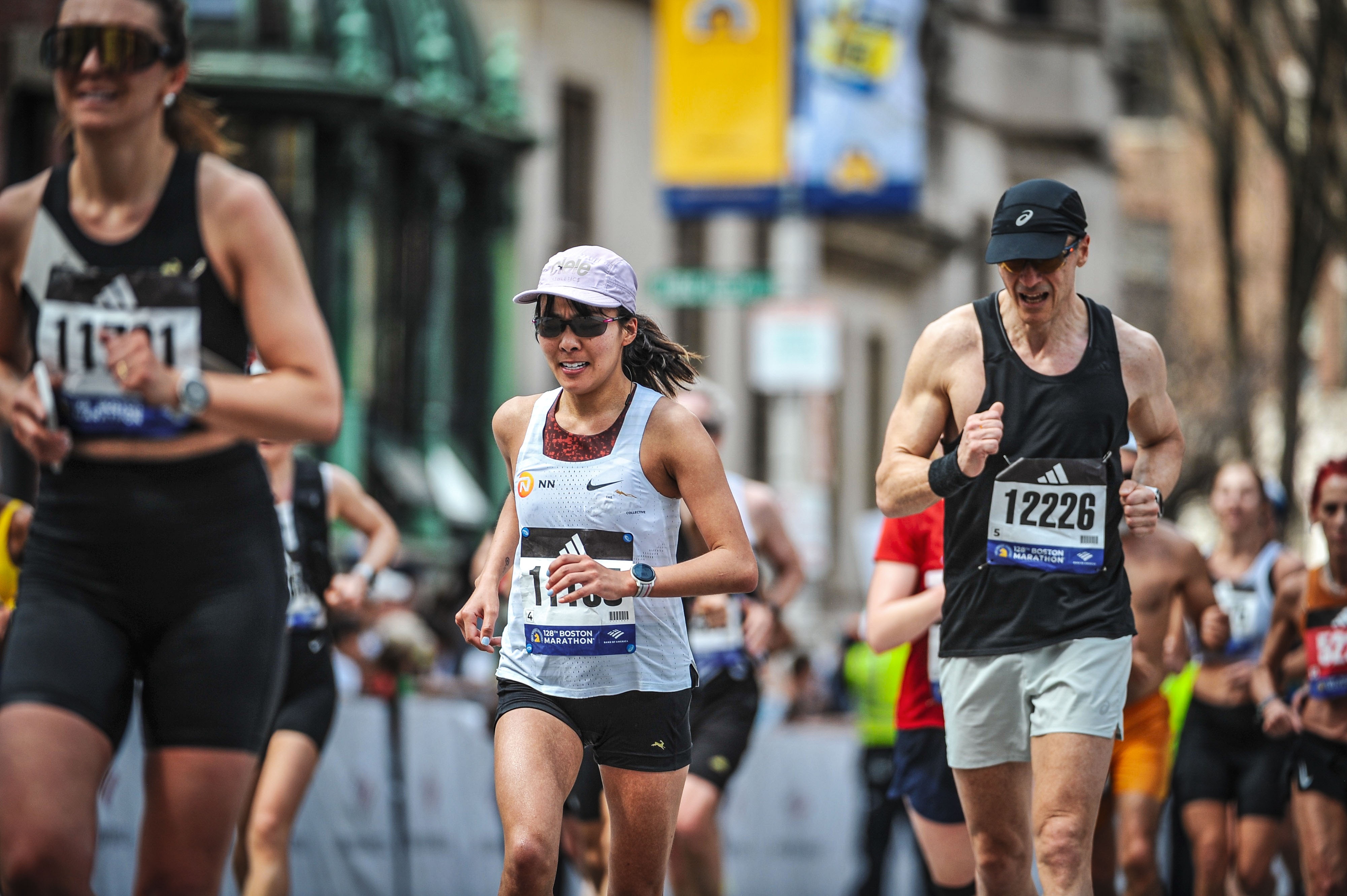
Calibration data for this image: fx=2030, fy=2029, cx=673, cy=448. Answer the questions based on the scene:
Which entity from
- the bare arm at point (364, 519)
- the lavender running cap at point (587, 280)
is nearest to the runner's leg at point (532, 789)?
the lavender running cap at point (587, 280)

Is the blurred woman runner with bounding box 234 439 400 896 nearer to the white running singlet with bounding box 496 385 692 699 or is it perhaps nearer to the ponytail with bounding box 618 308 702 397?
the ponytail with bounding box 618 308 702 397

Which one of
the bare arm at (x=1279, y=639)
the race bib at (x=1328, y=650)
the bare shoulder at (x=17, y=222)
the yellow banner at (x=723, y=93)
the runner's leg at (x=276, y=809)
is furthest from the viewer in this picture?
the yellow banner at (x=723, y=93)

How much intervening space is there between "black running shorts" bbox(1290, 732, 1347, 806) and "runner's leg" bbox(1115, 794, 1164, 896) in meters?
0.62

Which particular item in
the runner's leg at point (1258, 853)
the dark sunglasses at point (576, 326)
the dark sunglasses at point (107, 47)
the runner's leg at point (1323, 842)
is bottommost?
the runner's leg at point (1258, 853)

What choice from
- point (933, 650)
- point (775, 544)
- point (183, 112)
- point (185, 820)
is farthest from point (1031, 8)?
point (185, 820)

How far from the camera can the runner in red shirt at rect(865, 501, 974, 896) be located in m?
7.38

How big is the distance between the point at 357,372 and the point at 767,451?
12.3m

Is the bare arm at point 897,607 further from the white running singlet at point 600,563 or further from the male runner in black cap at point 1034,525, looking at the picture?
the white running singlet at point 600,563

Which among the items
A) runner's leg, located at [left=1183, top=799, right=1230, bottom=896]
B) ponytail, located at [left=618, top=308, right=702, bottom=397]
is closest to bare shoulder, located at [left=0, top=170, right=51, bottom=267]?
ponytail, located at [left=618, top=308, right=702, bottom=397]

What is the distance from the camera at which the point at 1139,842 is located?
28.1 ft

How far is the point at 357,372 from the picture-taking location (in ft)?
72.5

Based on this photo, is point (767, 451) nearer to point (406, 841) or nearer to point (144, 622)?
point (406, 841)

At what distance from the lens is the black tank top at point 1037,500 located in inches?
241

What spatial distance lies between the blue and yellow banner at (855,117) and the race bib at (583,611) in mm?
12254
